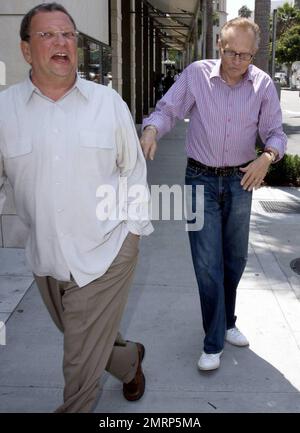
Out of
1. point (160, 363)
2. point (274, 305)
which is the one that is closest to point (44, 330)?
point (160, 363)

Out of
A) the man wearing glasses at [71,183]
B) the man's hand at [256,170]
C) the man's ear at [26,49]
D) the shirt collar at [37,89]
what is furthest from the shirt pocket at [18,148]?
the man's hand at [256,170]

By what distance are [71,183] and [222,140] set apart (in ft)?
3.91

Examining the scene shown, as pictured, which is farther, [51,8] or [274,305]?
[274,305]

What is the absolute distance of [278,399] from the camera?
2.97 m

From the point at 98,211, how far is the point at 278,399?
1.51 m

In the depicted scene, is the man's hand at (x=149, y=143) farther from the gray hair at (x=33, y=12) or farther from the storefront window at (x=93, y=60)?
the storefront window at (x=93, y=60)

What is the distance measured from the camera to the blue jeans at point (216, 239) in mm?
3152

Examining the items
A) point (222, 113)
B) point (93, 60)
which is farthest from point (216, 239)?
point (93, 60)

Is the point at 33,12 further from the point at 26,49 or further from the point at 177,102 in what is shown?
the point at 177,102

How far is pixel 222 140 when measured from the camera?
10.1 feet

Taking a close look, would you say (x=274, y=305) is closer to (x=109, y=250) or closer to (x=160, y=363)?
(x=160, y=363)

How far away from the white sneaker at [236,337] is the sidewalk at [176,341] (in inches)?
1.6

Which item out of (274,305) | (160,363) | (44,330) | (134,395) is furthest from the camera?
(274,305)

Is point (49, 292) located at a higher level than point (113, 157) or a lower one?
lower
